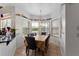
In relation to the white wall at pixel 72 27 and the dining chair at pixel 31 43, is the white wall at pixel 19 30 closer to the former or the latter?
the dining chair at pixel 31 43

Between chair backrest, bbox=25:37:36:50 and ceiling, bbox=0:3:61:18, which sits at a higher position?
ceiling, bbox=0:3:61:18

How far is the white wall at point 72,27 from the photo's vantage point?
186 cm

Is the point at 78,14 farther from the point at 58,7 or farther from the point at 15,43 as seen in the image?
the point at 15,43

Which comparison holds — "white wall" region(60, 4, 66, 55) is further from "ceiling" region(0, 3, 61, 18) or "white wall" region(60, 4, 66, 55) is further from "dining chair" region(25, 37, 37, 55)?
"dining chair" region(25, 37, 37, 55)

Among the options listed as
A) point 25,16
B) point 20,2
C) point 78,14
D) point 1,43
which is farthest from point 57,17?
point 1,43

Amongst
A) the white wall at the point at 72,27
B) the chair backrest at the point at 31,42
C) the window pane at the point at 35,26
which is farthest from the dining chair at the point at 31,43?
the white wall at the point at 72,27

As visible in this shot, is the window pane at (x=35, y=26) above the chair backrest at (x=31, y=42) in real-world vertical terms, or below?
above

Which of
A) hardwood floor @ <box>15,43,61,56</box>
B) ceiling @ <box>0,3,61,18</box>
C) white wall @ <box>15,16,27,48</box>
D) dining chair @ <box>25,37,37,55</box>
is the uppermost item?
ceiling @ <box>0,3,61,18</box>

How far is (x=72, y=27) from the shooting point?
1862 millimetres

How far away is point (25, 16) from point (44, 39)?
437mm

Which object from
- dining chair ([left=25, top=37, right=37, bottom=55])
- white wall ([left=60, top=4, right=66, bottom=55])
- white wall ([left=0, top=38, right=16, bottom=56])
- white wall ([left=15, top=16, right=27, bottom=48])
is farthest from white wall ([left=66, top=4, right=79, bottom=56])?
white wall ([left=0, top=38, right=16, bottom=56])

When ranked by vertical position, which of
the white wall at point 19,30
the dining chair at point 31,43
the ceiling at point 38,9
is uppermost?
the ceiling at point 38,9

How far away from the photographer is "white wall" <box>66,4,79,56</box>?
186 centimetres

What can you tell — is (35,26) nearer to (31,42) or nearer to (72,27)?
(31,42)
